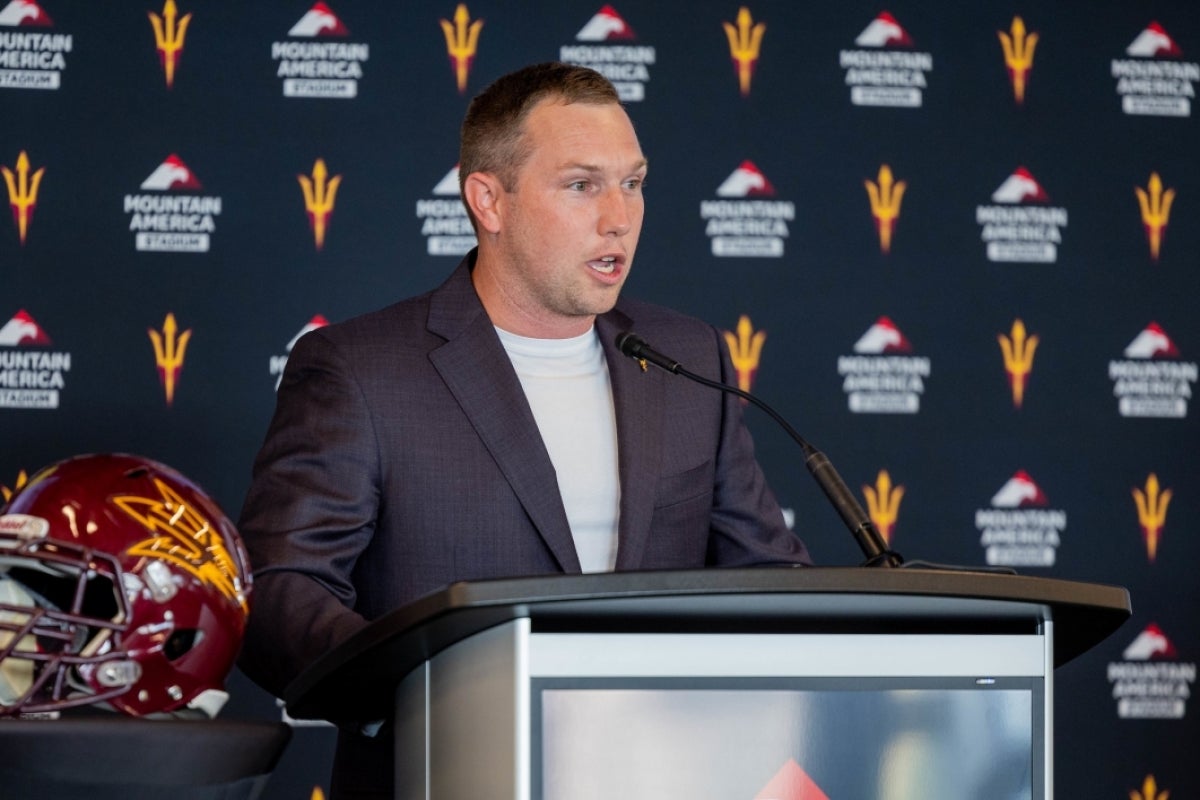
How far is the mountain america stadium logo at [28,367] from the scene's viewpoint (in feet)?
12.3

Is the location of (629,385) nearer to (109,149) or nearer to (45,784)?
(45,784)

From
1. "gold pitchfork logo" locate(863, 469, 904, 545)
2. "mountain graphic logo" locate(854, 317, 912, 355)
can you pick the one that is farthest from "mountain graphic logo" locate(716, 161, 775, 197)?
"gold pitchfork logo" locate(863, 469, 904, 545)

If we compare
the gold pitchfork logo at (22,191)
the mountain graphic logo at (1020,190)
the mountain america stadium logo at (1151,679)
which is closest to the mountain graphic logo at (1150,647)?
the mountain america stadium logo at (1151,679)

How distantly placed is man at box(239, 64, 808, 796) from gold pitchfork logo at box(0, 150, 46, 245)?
171 cm

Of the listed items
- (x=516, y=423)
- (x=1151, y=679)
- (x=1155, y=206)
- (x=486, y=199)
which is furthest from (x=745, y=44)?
(x=516, y=423)

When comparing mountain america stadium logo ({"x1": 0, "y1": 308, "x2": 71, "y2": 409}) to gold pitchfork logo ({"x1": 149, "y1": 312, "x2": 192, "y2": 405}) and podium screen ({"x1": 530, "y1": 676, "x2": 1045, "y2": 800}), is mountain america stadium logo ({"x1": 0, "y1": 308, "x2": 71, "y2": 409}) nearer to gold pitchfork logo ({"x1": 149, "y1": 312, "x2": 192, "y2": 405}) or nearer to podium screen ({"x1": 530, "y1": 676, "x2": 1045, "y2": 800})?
gold pitchfork logo ({"x1": 149, "y1": 312, "x2": 192, "y2": 405})

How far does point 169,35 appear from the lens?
154 inches

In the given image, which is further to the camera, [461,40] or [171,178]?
[461,40]

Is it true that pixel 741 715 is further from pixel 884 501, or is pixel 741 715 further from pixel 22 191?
A: pixel 22 191

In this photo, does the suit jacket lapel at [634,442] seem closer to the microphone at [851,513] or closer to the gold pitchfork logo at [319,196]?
the microphone at [851,513]

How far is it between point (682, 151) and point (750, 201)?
22 cm

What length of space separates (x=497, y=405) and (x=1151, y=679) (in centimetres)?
253

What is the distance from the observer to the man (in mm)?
2082

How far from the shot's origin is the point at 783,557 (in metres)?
2.32
